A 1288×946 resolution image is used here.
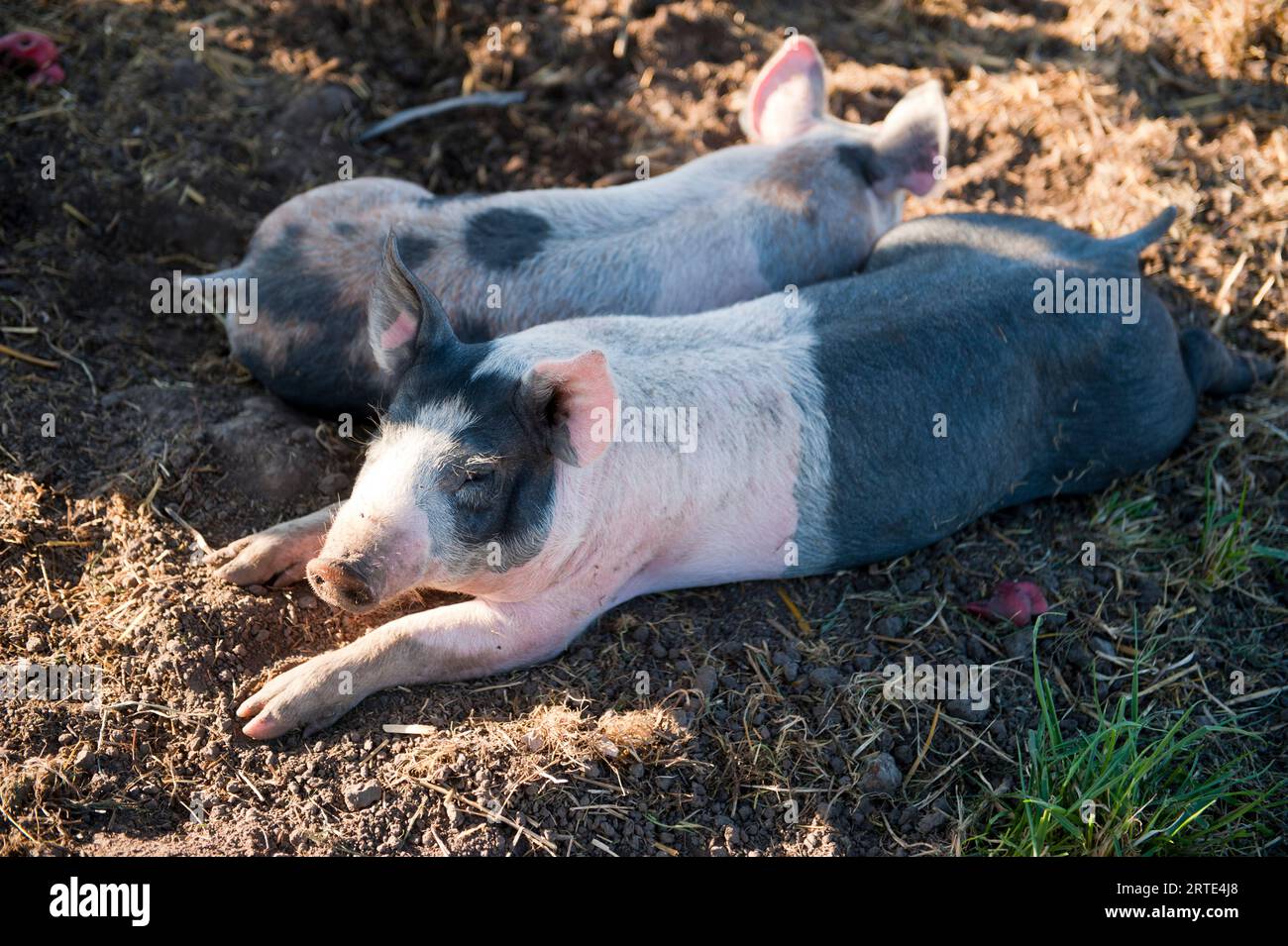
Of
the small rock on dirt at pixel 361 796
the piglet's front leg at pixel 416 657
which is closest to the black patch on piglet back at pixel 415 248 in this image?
the piglet's front leg at pixel 416 657

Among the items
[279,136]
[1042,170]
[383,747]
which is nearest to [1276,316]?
[1042,170]

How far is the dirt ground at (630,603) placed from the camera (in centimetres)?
346

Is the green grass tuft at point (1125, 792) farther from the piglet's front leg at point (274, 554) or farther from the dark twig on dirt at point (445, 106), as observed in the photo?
the dark twig on dirt at point (445, 106)

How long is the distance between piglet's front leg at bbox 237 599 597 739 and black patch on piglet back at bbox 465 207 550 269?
55.3 inches

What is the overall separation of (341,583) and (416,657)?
56 cm

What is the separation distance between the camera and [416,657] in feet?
12.0

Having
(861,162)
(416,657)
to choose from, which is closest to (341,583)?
(416,657)

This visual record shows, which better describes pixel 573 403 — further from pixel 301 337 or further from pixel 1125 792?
pixel 1125 792

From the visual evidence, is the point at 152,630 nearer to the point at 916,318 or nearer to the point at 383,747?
the point at 383,747

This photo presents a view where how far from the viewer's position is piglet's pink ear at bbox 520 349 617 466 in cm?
328

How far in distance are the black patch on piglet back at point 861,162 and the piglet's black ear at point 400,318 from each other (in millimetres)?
2391

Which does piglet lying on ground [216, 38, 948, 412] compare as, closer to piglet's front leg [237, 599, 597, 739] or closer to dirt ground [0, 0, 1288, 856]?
dirt ground [0, 0, 1288, 856]

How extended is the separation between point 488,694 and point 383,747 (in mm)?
375

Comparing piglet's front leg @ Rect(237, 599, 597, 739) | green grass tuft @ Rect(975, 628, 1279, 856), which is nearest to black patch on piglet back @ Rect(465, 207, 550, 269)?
piglet's front leg @ Rect(237, 599, 597, 739)
